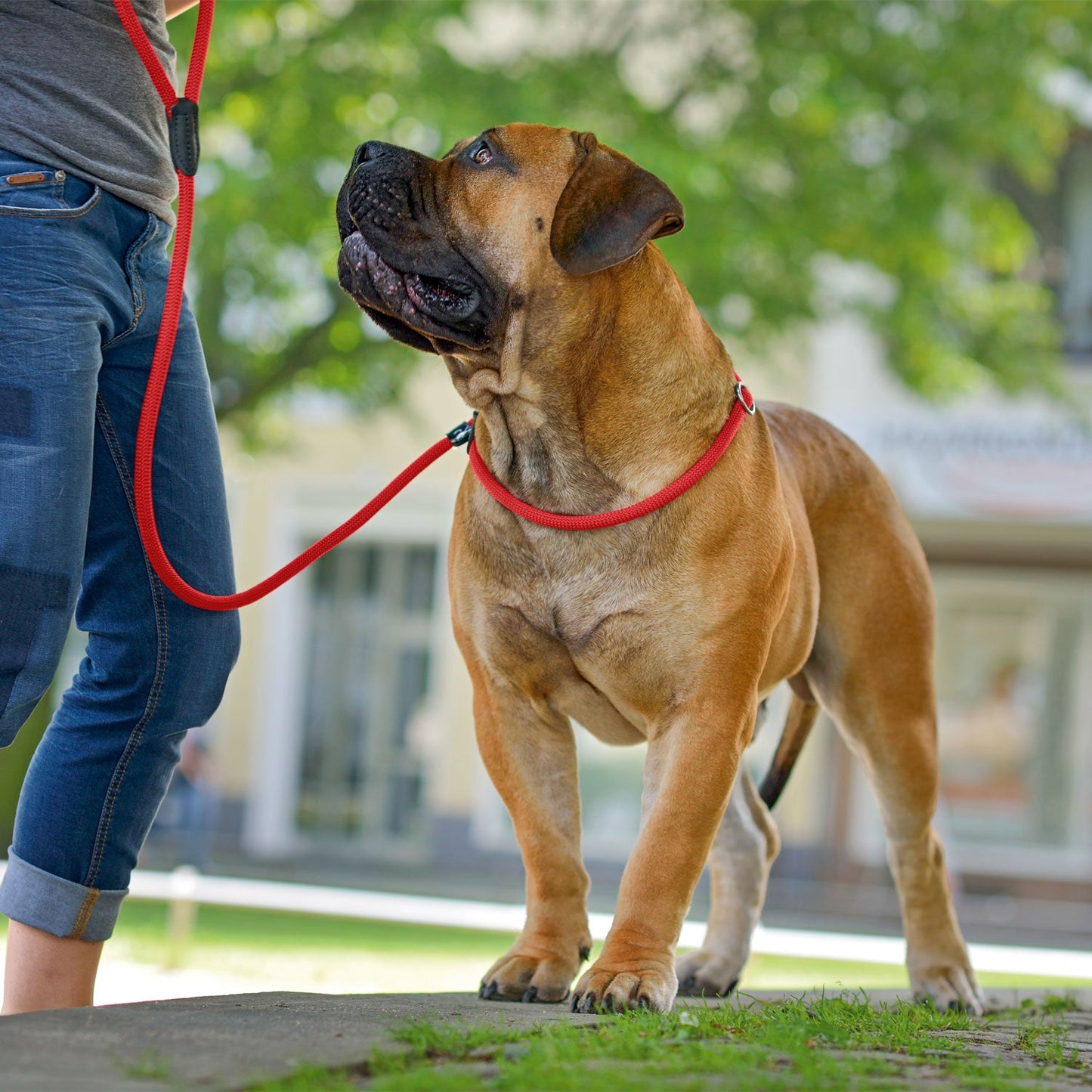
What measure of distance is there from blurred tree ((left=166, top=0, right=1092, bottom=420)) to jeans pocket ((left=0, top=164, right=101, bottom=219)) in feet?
19.6

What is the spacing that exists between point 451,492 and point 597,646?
14234mm

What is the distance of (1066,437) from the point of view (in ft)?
48.3

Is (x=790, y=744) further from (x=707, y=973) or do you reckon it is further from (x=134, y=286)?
(x=134, y=286)

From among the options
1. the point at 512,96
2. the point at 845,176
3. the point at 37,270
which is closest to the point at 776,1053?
the point at 37,270

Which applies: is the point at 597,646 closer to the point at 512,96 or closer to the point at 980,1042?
the point at 980,1042

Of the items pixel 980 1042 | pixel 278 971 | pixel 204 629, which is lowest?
pixel 278 971

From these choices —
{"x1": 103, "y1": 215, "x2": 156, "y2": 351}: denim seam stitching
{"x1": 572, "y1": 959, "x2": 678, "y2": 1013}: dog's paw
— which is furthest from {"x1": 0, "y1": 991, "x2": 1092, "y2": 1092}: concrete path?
{"x1": 103, "y1": 215, "x2": 156, "y2": 351}: denim seam stitching

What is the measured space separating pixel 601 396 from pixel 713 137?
7429mm

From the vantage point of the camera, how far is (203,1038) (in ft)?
7.77

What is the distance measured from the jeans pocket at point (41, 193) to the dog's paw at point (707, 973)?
241 cm

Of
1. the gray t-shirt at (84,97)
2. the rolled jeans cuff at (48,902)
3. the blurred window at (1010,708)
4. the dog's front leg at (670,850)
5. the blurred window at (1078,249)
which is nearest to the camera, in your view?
the gray t-shirt at (84,97)

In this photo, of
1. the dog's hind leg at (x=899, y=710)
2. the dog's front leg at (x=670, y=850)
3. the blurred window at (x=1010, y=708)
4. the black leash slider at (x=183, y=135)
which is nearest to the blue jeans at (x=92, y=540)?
the black leash slider at (x=183, y=135)

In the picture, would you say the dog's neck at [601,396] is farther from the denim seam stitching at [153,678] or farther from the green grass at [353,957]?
the green grass at [353,957]

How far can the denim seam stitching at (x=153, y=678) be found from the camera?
302cm
